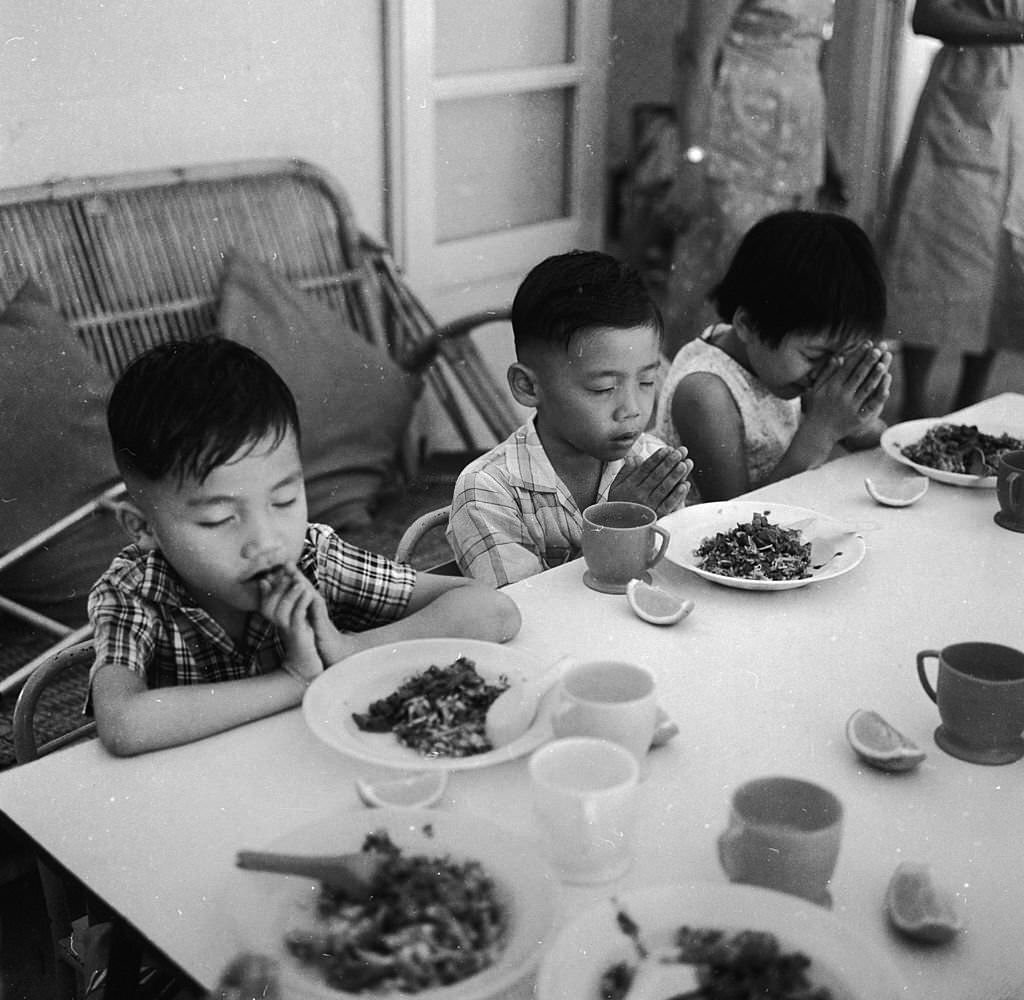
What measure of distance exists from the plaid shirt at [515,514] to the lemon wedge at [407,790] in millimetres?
621

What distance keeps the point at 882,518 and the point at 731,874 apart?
0.92 meters

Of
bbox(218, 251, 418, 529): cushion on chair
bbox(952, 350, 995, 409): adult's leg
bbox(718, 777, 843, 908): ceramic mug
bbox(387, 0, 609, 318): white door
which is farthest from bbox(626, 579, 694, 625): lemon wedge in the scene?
bbox(952, 350, 995, 409): adult's leg

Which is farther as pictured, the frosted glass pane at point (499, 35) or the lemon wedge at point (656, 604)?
the frosted glass pane at point (499, 35)

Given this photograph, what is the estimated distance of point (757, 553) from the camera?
1577mm

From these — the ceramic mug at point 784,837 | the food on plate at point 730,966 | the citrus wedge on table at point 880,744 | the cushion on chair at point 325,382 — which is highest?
the ceramic mug at point 784,837

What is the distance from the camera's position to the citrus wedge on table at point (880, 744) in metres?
1.15

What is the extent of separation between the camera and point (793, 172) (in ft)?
12.2

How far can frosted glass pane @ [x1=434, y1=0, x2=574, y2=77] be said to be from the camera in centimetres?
349

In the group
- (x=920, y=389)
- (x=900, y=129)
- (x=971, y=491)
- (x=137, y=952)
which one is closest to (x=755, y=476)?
(x=971, y=491)

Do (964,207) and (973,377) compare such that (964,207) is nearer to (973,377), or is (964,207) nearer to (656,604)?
(973,377)

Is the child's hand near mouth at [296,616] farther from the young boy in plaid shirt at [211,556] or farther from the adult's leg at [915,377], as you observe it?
the adult's leg at [915,377]

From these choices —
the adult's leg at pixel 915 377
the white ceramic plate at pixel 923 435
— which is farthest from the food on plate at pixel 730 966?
the adult's leg at pixel 915 377

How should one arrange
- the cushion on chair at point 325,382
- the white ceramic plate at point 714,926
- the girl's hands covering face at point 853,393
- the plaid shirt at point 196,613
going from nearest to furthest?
the white ceramic plate at point 714,926, the plaid shirt at point 196,613, the girl's hands covering face at point 853,393, the cushion on chair at point 325,382

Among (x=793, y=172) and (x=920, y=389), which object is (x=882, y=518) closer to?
(x=793, y=172)
